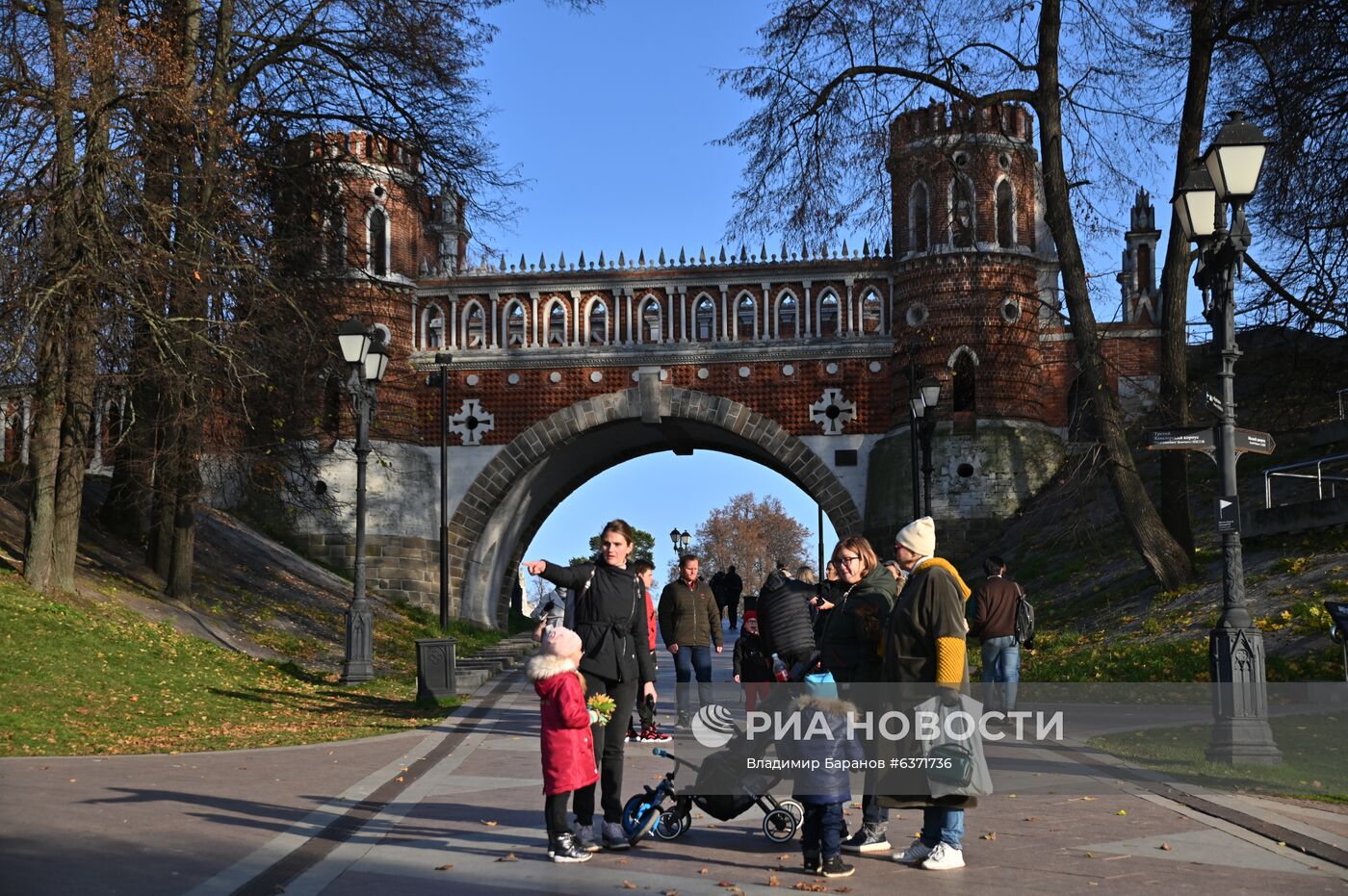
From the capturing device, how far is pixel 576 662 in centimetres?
771

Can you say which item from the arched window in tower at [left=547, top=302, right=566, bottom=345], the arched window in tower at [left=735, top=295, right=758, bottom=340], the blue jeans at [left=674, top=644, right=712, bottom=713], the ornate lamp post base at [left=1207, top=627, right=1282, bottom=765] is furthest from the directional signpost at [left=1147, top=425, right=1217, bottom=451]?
the arched window in tower at [left=547, top=302, right=566, bottom=345]

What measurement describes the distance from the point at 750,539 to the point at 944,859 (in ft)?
305

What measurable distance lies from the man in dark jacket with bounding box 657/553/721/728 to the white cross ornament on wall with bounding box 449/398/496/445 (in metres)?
22.8

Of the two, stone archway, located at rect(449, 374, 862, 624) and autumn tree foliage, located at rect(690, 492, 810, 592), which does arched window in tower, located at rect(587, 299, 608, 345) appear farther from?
autumn tree foliage, located at rect(690, 492, 810, 592)

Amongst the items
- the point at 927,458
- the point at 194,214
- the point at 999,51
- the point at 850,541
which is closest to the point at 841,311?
the point at 927,458

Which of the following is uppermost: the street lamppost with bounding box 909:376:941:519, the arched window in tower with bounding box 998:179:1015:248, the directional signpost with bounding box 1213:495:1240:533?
the arched window in tower with bounding box 998:179:1015:248

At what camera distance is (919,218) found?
3550 centimetres

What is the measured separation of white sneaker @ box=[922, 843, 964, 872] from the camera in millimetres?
7148

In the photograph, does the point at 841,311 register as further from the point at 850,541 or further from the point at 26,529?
the point at 850,541

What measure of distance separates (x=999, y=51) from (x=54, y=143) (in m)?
12.2

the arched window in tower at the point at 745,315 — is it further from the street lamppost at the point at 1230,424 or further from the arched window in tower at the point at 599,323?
the street lamppost at the point at 1230,424

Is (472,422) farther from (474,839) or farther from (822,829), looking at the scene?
(822,829)

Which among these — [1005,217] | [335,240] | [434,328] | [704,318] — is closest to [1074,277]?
[335,240]

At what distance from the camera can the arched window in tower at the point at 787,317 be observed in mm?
36094
